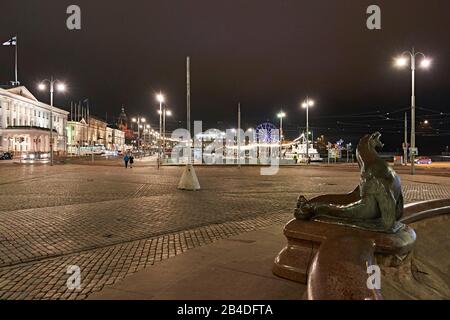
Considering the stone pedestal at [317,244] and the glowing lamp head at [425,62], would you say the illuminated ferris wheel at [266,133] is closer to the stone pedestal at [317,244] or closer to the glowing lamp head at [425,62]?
the glowing lamp head at [425,62]

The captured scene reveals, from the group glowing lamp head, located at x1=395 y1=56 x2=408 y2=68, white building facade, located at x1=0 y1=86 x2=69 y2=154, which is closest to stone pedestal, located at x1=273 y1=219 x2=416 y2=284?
glowing lamp head, located at x1=395 y1=56 x2=408 y2=68

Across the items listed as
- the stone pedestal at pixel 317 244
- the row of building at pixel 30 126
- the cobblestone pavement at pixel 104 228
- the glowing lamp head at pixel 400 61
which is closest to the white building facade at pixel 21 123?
the row of building at pixel 30 126

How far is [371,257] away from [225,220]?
21.7 ft

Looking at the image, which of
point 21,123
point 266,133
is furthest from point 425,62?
point 21,123

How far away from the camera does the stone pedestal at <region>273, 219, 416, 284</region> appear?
4.51m

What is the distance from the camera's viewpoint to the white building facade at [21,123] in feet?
296

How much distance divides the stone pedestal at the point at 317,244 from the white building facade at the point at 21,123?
9410 centimetres

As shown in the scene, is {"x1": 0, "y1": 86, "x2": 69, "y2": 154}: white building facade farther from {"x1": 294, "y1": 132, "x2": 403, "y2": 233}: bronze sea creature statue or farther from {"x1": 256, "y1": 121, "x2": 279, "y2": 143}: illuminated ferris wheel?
{"x1": 294, "y1": 132, "x2": 403, "y2": 233}: bronze sea creature statue

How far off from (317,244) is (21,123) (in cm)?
11162

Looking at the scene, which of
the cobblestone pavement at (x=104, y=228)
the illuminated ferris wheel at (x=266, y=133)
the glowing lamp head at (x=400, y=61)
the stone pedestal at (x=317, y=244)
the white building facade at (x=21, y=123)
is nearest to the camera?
the stone pedestal at (x=317, y=244)

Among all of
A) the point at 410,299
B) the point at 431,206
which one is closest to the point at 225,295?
the point at 410,299
